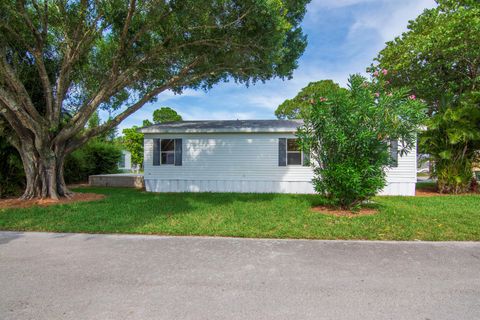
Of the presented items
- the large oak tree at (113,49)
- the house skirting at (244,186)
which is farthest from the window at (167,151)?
the large oak tree at (113,49)

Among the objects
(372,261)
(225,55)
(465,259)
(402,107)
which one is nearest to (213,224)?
(372,261)

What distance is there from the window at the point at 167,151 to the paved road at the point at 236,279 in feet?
22.6

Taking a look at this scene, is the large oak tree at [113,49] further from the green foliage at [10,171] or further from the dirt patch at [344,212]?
the dirt patch at [344,212]

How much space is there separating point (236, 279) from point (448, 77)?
14.7 meters

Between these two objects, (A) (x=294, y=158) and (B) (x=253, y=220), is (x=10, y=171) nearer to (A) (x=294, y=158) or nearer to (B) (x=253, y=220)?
(B) (x=253, y=220)

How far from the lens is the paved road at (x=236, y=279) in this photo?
2.54m

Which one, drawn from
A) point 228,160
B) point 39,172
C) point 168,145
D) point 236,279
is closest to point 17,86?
point 39,172

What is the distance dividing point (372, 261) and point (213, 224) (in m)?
3.16

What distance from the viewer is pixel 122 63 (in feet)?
28.6

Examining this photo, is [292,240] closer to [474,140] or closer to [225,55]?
[225,55]

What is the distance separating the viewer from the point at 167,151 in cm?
1145

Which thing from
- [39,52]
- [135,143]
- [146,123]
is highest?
[146,123]

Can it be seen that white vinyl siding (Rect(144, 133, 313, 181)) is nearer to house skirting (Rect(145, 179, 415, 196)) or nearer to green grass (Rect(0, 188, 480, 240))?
house skirting (Rect(145, 179, 415, 196))

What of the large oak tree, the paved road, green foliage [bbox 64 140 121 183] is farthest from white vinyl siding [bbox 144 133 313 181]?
green foliage [bbox 64 140 121 183]
